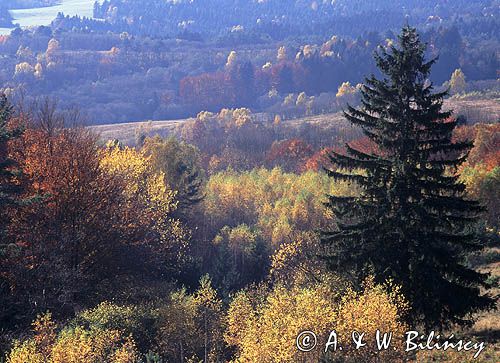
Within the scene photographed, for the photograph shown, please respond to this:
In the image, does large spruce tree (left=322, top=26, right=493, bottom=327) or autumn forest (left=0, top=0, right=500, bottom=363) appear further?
large spruce tree (left=322, top=26, right=493, bottom=327)

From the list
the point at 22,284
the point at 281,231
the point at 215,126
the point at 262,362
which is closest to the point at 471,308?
the point at 262,362

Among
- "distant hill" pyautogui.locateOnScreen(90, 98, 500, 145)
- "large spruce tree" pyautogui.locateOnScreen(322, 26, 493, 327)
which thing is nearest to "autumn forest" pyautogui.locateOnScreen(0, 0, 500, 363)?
"large spruce tree" pyautogui.locateOnScreen(322, 26, 493, 327)

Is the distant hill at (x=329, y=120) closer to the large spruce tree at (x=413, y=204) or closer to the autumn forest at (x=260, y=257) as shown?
Answer: the autumn forest at (x=260, y=257)

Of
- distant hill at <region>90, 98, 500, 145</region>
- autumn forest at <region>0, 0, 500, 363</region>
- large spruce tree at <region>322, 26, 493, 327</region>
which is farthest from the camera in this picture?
distant hill at <region>90, 98, 500, 145</region>

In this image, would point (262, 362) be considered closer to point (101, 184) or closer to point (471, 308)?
point (471, 308)

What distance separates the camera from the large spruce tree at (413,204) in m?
31.0

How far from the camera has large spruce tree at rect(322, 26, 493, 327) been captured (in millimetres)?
30953

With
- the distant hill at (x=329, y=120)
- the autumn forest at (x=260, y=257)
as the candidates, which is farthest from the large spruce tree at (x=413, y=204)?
the distant hill at (x=329, y=120)

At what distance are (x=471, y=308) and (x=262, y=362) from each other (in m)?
10.7

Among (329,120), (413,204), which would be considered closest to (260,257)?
(413,204)

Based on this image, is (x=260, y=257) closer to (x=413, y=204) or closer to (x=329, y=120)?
(x=413, y=204)

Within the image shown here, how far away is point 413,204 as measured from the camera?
102 feet

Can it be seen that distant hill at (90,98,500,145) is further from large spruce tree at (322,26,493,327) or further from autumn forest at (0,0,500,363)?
large spruce tree at (322,26,493,327)

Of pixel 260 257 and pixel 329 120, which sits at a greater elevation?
pixel 260 257
